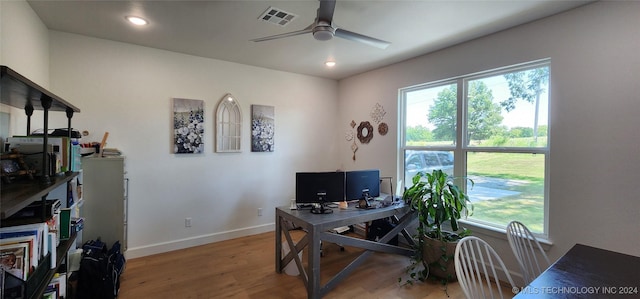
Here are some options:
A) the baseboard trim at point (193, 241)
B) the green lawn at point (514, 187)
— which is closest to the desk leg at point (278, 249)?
the baseboard trim at point (193, 241)

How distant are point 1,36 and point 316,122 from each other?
3564mm

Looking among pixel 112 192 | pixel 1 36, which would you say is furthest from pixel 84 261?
pixel 1 36

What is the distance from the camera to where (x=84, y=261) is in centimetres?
222

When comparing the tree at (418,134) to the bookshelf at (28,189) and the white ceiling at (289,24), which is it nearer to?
the white ceiling at (289,24)

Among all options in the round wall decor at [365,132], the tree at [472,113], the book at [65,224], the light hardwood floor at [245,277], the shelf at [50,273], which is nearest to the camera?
the shelf at [50,273]

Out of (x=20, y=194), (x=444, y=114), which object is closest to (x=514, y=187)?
(x=444, y=114)

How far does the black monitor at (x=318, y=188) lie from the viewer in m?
2.80

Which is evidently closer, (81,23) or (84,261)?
(84,261)

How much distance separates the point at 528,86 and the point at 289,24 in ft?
7.97

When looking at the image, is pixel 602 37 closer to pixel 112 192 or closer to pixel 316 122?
pixel 316 122

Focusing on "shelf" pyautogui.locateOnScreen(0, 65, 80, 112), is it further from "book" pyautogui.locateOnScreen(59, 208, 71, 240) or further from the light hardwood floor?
the light hardwood floor

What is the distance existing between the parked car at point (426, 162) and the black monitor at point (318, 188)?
4.50 ft

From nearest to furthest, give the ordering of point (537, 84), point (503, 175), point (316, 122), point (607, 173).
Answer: point (607, 173) → point (537, 84) → point (503, 175) → point (316, 122)

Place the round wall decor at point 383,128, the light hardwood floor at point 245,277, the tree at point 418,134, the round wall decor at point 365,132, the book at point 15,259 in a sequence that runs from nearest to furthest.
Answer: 1. the book at point 15,259
2. the light hardwood floor at point 245,277
3. the tree at point 418,134
4. the round wall decor at point 383,128
5. the round wall decor at point 365,132
